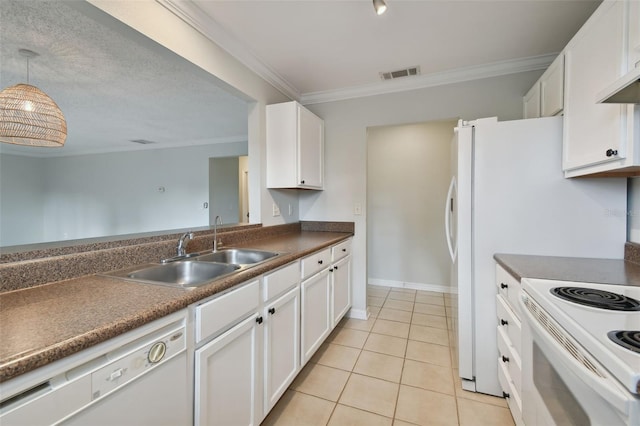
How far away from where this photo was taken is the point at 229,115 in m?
3.83

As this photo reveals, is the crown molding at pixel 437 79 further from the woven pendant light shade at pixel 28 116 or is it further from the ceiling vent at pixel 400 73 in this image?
the woven pendant light shade at pixel 28 116

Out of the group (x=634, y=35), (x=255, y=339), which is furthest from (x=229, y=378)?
(x=634, y=35)

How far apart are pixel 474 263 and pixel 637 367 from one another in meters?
1.23

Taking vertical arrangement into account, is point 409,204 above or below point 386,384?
above

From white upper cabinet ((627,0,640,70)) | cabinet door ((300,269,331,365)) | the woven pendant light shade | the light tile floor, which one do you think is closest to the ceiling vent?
white upper cabinet ((627,0,640,70))

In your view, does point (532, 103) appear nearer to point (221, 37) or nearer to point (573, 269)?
point (573, 269)

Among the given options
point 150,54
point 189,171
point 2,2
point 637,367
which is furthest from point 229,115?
point 637,367

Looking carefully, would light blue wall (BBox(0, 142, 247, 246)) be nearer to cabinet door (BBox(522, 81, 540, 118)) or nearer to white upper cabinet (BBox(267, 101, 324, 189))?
white upper cabinet (BBox(267, 101, 324, 189))

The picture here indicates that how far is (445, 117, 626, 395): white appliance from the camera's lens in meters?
1.53

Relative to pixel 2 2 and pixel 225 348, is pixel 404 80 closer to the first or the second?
pixel 225 348

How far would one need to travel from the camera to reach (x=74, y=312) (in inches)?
31.0

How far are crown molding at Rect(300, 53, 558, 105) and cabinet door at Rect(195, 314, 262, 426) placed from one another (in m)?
2.43

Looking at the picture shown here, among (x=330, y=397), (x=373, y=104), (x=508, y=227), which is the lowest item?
(x=330, y=397)

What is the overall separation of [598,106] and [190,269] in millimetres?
2235
